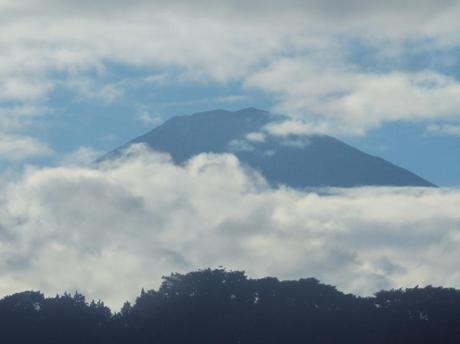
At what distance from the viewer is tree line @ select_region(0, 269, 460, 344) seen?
79.7 meters

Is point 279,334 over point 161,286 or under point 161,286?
under

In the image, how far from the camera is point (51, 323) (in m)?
81.4

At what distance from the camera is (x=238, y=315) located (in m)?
81.0

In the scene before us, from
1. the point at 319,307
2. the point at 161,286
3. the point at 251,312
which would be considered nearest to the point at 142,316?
the point at 161,286

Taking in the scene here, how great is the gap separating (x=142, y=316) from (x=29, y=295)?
10.0 m

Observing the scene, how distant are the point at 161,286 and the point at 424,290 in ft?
71.7

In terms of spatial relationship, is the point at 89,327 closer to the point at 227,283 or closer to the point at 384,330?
the point at 227,283

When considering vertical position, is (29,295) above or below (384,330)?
above

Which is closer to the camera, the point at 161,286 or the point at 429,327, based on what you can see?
the point at 429,327

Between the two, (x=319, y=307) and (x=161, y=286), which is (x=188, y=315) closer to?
(x=161, y=286)

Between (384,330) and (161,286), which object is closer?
(384,330)

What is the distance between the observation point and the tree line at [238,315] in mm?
79688

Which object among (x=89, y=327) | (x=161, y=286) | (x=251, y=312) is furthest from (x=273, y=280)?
A: (x=89, y=327)

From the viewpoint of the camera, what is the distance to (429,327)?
260 feet
